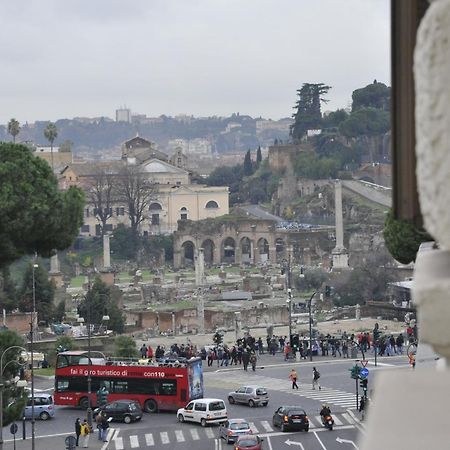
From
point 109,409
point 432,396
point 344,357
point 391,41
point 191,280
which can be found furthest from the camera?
point 191,280

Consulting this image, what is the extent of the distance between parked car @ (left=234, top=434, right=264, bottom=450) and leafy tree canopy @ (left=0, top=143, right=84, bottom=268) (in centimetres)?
360

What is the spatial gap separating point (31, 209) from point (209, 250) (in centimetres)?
6251

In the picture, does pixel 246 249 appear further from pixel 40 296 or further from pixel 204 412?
pixel 204 412

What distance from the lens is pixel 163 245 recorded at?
75.2 m

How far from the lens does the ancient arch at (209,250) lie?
76088mm

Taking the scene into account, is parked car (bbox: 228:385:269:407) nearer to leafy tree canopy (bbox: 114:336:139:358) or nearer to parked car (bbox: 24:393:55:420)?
parked car (bbox: 24:393:55:420)

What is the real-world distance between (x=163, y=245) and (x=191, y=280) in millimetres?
12581

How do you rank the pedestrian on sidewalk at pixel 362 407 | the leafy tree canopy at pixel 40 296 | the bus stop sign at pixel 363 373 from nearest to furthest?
the pedestrian on sidewalk at pixel 362 407 < the bus stop sign at pixel 363 373 < the leafy tree canopy at pixel 40 296

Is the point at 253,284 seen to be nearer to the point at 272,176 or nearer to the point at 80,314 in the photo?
the point at 80,314

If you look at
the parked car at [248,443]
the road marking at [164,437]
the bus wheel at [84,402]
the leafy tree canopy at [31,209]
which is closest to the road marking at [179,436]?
the road marking at [164,437]

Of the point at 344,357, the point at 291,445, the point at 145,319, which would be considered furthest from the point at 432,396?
the point at 145,319

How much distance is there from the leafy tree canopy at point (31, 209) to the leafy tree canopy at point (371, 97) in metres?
73.8

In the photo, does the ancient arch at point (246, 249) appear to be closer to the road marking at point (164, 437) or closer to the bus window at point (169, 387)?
the bus window at point (169, 387)

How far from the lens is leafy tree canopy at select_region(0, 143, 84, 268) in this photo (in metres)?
14.4
